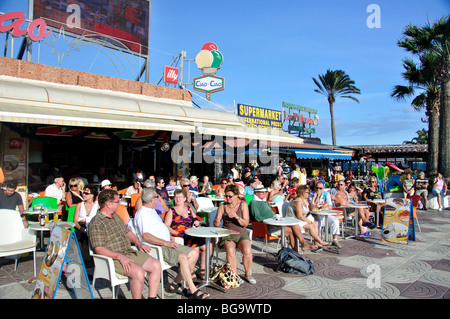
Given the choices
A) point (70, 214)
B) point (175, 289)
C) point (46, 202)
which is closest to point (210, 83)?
point (46, 202)

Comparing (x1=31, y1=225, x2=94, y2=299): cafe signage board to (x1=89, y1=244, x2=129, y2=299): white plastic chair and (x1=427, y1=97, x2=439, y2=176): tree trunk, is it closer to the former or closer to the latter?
(x1=89, y1=244, x2=129, y2=299): white plastic chair

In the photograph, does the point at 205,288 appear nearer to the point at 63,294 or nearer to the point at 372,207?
the point at 63,294

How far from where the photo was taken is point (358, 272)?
15.5 ft

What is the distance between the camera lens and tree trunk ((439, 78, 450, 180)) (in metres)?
14.3

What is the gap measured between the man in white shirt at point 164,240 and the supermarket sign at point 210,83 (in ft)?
35.7

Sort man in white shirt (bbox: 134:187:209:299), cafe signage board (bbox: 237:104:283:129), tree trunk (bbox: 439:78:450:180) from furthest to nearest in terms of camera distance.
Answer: cafe signage board (bbox: 237:104:283:129) → tree trunk (bbox: 439:78:450:180) → man in white shirt (bbox: 134:187:209:299)

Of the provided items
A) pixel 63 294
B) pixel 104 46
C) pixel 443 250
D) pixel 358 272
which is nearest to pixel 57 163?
pixel 104 46

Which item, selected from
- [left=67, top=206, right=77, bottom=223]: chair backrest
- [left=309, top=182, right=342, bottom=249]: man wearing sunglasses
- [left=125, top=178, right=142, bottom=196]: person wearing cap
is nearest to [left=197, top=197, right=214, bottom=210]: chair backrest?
[left=125, top=178, right=142, bottom=196]: person wearing cap

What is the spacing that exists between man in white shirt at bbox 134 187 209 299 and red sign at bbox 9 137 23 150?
20.4ft

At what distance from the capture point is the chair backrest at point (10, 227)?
14.9ft

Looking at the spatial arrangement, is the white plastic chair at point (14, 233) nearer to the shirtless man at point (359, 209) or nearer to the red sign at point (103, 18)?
the shirtless man at point (359, 209)

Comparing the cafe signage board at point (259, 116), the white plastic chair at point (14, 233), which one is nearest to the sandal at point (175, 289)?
the white plastic chair at point (14, 233)

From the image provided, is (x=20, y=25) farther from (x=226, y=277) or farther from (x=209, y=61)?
(x=226, y=277)

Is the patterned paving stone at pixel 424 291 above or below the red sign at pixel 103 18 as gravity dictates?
below
